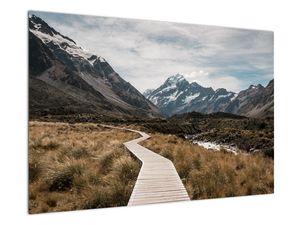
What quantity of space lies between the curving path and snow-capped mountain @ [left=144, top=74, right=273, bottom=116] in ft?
2.07

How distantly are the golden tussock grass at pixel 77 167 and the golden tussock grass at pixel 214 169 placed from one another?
738mm

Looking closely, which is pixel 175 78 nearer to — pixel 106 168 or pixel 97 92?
pixel 97 92

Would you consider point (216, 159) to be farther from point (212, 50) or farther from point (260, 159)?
point (212, 50)

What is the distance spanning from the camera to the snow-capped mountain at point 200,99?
7079mm

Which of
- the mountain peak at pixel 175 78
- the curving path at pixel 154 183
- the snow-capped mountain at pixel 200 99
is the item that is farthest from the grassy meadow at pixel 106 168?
the mountain peak at pixel 175 78

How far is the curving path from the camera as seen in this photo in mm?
6384

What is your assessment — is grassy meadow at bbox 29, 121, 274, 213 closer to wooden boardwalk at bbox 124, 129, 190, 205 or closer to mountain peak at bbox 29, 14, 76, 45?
wooden boardwalk at bbox 124, 129, 190, 205

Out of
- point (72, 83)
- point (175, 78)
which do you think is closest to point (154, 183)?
point (175, 78)

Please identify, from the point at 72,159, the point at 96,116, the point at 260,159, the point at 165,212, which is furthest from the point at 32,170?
the point at 260,159

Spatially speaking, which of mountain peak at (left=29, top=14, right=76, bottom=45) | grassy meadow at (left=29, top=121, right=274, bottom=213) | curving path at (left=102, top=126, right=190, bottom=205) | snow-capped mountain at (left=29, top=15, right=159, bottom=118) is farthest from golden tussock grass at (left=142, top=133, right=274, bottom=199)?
mountain peak at (left=29, top=14, right=76, bottom=45)

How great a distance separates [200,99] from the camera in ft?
23.5

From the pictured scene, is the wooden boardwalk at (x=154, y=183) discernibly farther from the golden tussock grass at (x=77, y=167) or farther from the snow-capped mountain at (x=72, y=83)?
the snow-capped mountain at (x=72, y=83)

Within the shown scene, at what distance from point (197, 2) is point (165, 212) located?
336 cm

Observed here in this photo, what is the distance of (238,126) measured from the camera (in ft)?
25.0
